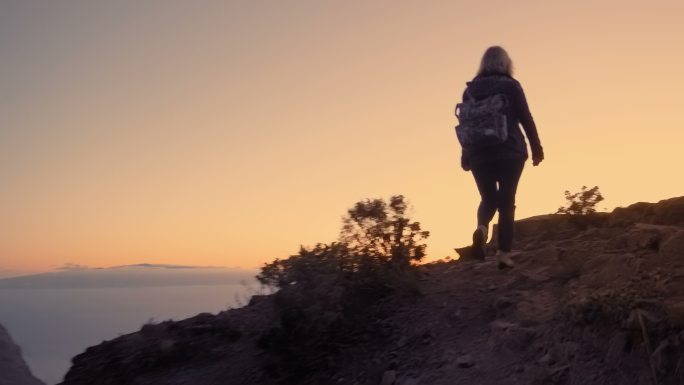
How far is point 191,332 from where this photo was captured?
7.60m

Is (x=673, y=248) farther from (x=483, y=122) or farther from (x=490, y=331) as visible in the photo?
(x=483, y=122)

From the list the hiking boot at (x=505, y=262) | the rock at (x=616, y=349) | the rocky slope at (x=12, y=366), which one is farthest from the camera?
the rocky slope at (x=12, y=366)

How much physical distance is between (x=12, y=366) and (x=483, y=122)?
5.42 m

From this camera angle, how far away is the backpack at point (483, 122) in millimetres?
7539

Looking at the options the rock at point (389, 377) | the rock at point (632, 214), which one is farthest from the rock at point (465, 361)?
the rock at point (632, 214)

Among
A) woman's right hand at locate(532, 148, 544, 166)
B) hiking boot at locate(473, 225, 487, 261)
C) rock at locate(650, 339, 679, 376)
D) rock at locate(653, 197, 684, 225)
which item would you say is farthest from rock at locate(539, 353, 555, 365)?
rock at locate(653, 197, 684, 225)

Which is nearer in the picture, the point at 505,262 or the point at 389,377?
the point at 389,377

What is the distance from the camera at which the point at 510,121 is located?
7734 millimetres

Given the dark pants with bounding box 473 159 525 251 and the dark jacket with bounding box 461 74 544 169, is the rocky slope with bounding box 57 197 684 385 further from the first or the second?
the dark jacket with bounding box 461 74 544 169

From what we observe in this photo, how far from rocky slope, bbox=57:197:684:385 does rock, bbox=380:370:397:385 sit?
10 mm

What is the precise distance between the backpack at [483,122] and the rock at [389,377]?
2.71m

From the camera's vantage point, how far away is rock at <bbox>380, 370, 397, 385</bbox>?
5828 millimetres

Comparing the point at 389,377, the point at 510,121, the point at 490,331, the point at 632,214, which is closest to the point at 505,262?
the point at 510,121

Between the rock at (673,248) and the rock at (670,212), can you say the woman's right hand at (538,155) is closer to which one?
the rock at (670,212)
